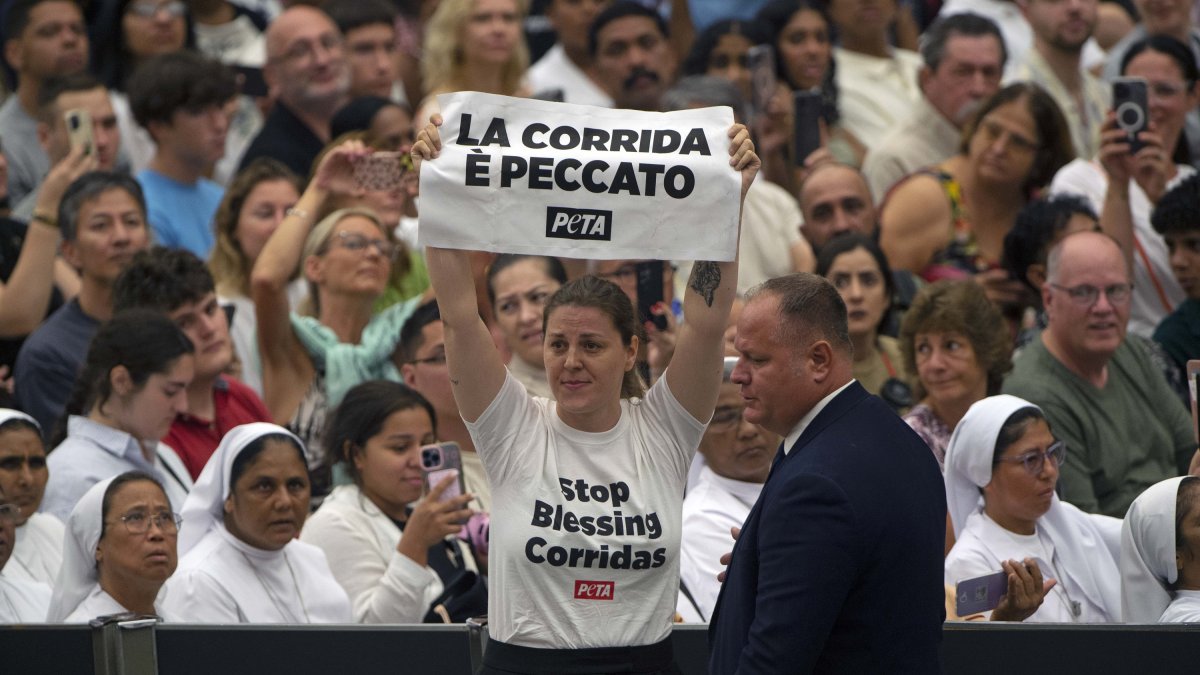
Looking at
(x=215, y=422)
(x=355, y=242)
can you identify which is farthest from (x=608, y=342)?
(x=355, y=242)

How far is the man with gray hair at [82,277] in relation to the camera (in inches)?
277

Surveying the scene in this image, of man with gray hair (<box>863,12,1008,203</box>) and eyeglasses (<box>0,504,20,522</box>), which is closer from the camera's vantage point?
eyeglasses (<box>0,504,20,522</box>)

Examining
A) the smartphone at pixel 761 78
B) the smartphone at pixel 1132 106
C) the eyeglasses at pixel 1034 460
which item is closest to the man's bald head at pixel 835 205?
the smartphone at pixel 761 78

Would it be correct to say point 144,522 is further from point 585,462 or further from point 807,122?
point 807,122

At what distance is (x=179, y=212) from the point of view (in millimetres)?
8727

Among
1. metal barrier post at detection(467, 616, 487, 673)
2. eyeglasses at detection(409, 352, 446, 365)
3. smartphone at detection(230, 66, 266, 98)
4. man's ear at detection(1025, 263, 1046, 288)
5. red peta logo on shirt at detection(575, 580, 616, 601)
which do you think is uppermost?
smartphone at detection(230, 66, 266, 98)

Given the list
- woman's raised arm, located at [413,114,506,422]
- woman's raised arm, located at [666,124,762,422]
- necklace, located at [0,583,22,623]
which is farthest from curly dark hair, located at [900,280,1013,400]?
necklace, located at [0,583,22,623]

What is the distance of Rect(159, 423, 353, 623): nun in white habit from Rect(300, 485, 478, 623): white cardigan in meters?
0.13

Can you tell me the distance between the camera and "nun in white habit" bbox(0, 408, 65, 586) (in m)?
5.89

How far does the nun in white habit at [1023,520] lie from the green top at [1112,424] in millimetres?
663

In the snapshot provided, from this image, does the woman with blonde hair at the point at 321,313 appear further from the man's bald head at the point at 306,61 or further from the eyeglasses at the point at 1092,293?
the eyeglasses at the point at 1092,293

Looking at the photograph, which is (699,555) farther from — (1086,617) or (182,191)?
(182,191)

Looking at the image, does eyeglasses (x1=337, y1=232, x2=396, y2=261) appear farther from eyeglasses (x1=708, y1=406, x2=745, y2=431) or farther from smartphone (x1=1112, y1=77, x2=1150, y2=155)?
smartphone (x1=1112, y1=77, x2=1150, y2=155)

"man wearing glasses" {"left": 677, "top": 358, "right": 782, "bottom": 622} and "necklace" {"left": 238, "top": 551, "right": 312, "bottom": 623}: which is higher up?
"man wearing glasses" {"left": 677, "top": 358, "right": 782, "bottom": 622}
